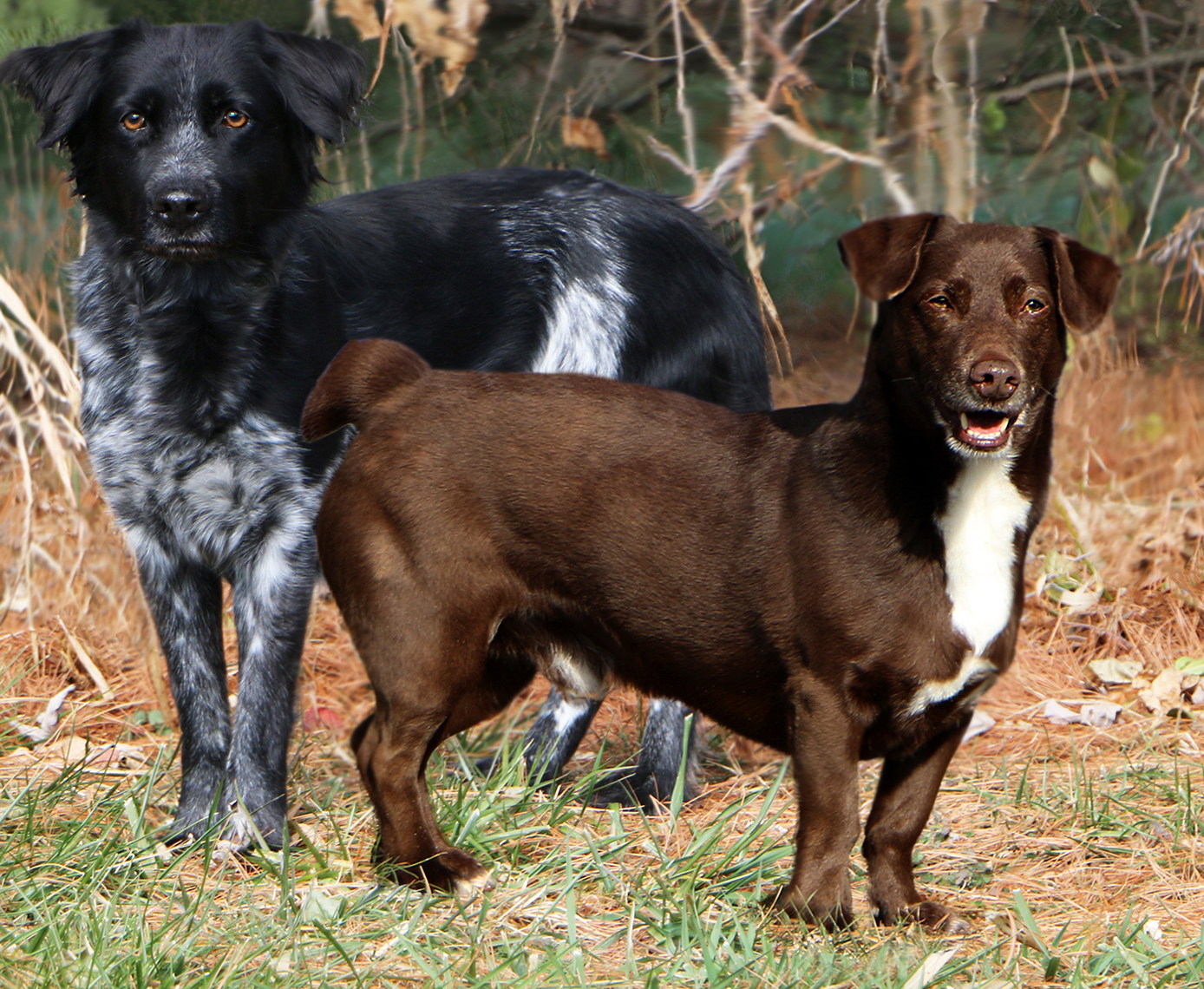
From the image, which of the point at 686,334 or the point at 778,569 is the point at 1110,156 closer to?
the point at 686,334

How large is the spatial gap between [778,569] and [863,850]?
0.65m

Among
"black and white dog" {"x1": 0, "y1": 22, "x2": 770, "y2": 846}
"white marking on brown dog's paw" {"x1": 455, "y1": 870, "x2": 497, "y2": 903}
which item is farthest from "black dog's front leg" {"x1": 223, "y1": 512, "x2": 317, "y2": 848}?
"white marking on brown dog's paw" {"x1": 455, "y1": 870, "x2": 497, "y2": 903}

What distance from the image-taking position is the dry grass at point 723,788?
2879mm

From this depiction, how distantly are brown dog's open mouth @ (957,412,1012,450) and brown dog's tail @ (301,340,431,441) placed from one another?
4.02ft

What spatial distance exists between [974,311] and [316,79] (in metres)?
2.00

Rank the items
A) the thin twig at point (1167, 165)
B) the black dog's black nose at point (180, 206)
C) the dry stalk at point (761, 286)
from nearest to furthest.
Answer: the black dog's black nose at point (180, 206)
the dry stalk at point (761, 286)
the thin twig at point (1167, 165)

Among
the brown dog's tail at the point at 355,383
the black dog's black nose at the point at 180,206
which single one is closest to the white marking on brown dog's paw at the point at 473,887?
the brown dog's tail at the point at 355,383

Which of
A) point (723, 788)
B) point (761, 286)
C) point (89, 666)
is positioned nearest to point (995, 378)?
point (723, 788)

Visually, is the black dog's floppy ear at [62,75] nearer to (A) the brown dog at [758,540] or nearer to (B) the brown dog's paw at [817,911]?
(A) the brown dog at [758,540]

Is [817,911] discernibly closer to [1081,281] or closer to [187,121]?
[1081,281]

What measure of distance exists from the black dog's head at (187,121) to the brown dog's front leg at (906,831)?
2051mm

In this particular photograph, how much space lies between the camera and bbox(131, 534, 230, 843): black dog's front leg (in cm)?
368

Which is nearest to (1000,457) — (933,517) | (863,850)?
(933,517)

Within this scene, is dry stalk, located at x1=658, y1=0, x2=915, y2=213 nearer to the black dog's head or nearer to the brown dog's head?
the black dog's head
